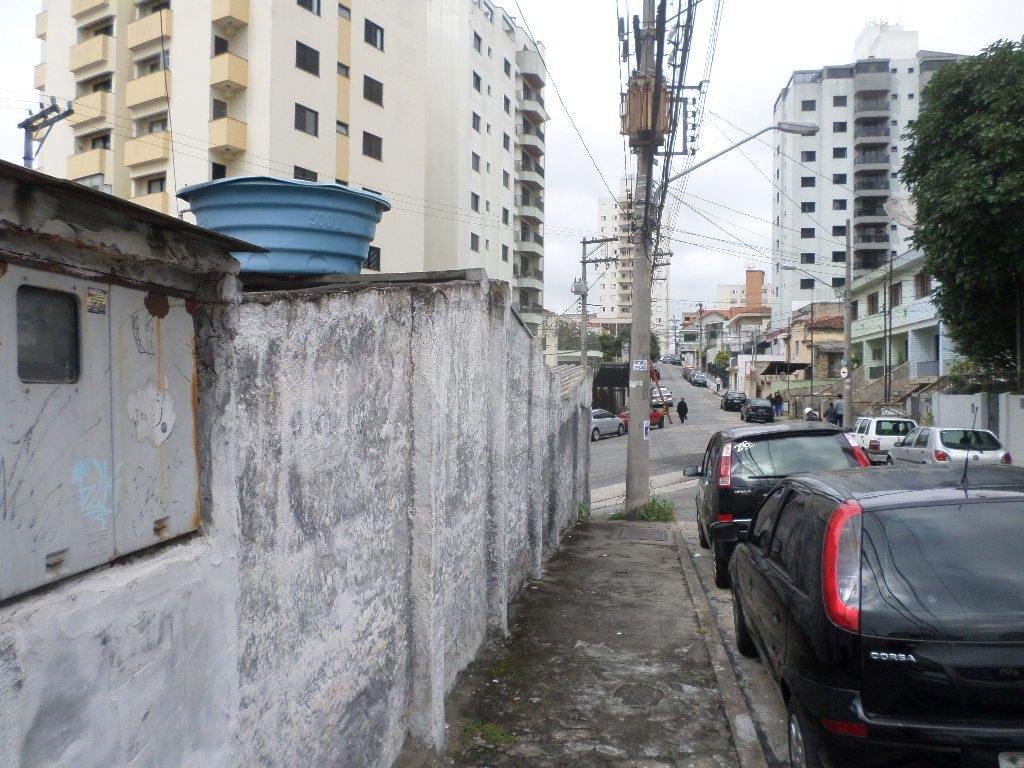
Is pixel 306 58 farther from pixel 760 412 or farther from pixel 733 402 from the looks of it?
pixel 733 402

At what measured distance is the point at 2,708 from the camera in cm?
178

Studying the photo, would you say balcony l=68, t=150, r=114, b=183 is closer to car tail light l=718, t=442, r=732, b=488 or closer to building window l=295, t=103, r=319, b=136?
building window l=295, t=103, r=319, b=136

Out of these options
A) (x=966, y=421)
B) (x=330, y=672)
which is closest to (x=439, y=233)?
(x=966, y=421)

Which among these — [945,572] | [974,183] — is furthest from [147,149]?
[945,572]

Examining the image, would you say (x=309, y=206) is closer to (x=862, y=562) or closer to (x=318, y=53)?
(x=862, y=562)

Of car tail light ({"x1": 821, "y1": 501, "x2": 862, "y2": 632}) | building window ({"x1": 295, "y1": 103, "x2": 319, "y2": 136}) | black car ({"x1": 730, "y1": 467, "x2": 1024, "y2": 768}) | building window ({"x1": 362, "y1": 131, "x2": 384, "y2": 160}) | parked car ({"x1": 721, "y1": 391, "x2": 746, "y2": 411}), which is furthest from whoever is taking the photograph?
parked car ({"x1": 721, "y1": 391, "x2": 746, "y2": 411})

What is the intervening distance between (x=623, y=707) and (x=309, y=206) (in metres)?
3.74

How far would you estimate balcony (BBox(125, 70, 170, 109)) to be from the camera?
2709cm

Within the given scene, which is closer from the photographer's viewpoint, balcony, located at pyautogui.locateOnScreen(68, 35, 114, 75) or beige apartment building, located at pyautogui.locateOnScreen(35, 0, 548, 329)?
beige apartment building, located at pyautogui.locateOnScreen(35, 0, 548, 329)

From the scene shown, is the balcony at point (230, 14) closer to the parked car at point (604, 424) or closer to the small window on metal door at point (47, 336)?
the parked car at point (604, 424)

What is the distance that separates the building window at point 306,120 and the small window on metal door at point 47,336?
2677cm

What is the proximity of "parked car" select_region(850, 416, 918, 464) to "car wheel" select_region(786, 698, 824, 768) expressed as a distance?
21959mm

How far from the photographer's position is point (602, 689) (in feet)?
18.4

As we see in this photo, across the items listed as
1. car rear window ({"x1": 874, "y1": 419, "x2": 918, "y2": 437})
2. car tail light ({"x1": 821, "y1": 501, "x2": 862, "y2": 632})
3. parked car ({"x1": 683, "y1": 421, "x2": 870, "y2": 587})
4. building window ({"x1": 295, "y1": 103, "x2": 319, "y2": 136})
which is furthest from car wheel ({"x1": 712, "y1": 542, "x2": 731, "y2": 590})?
building window ({"x1": 295, "y1": 103, "x2": 319, "y2": 136})
